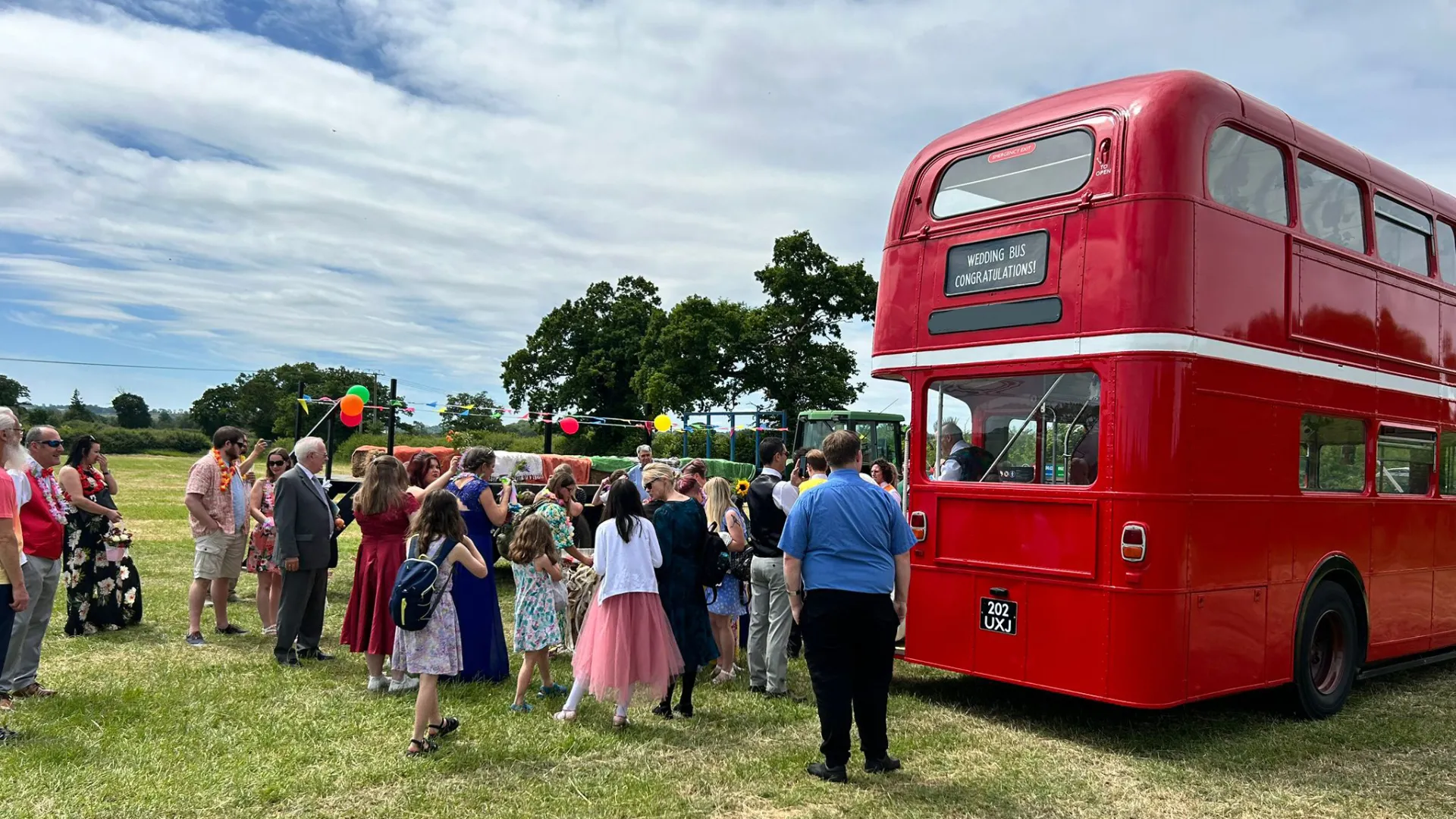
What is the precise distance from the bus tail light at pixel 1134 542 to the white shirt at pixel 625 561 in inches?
117

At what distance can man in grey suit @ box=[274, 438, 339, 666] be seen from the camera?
8359mm

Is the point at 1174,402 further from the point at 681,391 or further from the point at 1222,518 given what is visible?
the point at 681,391

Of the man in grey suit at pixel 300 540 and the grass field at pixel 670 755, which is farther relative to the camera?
the man in grey suit at pixel 300 540

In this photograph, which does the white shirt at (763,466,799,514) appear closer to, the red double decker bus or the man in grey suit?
the red double decker bus

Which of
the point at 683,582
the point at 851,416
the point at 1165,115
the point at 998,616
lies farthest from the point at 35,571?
the point at 851,416

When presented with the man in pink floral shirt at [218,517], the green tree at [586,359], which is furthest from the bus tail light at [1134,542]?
the green tree at [586,359]

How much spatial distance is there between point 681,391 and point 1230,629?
38.4 metres

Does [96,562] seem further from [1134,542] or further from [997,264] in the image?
[1134,542]

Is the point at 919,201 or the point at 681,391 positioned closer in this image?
the point at 919,201

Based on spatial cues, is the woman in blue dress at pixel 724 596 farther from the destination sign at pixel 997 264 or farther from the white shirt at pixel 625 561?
the destination sign at pixel 997 264

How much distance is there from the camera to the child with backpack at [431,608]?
5.95 m

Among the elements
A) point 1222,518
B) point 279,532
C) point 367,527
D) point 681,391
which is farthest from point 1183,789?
point 681,391

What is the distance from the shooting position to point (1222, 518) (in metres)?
6.52

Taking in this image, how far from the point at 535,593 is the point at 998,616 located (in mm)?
3275
